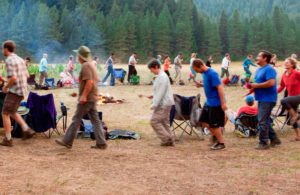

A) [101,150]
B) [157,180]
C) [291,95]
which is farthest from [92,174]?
[291,95]

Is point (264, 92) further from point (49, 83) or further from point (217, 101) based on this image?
point (49, 83)

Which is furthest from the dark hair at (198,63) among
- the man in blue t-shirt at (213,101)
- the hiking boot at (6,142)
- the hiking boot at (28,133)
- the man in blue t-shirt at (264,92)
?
the hiking boot at (6,142)

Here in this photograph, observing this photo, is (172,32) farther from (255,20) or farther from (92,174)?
(92,174)

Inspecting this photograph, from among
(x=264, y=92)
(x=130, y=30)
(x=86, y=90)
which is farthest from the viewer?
(x=130, y=30)

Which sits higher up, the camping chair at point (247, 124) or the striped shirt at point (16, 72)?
the striped shirt at point (16, 72)

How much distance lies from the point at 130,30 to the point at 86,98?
239 feet

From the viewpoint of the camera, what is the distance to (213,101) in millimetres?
7848

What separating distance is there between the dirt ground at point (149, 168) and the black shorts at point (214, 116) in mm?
435

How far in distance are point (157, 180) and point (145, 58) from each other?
242 ft

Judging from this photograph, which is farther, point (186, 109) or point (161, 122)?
point (186, 109)

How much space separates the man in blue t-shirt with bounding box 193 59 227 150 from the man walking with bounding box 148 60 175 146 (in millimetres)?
607

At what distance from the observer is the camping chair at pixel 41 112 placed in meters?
8.66

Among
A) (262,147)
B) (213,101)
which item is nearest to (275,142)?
(262,147)

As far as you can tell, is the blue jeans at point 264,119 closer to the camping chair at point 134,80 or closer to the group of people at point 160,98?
the group of people at point 160,98
